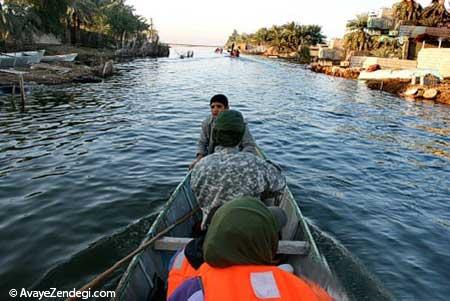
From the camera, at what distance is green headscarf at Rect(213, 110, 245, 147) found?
12.5 ft

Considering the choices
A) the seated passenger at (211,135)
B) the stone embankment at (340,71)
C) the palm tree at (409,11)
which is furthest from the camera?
the palm tree at (409,11)

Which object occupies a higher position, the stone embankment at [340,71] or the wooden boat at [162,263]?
the stone embankment at [340,71]

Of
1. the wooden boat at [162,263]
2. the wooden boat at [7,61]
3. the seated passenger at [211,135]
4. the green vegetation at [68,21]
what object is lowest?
the wooden boat at [162,263]

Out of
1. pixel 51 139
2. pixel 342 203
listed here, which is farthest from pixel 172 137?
pixel 342 203

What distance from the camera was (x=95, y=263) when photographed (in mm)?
5543

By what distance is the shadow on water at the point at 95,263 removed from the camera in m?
5.06

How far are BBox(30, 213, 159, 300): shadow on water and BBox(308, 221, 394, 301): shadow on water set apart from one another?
3.23m

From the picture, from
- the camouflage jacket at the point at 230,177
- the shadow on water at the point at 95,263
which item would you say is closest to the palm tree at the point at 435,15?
the shadow on water at the point at 95,263

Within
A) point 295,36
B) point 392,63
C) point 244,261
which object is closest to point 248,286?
point 244,261

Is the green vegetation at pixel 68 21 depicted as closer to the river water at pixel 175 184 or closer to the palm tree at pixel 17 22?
the palm tree at pixel 17 22

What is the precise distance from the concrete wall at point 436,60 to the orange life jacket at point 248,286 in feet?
109

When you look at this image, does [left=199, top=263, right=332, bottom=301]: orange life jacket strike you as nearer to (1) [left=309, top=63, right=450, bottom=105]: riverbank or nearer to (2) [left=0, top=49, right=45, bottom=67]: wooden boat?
(1) [left=309, top=63, right=450, bottom=105]: riverbank

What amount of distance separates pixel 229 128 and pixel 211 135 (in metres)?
2.59

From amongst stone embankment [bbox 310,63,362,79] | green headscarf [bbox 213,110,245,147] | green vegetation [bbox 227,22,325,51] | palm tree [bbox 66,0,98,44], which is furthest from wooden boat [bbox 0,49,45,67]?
green vegetation [bbox 227,22,325,51]
